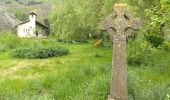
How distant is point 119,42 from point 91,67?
18.4 feet

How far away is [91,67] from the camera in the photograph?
1582cm

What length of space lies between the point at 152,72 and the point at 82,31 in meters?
18.5

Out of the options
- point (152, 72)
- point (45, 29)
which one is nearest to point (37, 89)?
point (152, 72)

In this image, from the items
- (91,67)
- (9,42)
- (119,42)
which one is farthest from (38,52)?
(119,42)

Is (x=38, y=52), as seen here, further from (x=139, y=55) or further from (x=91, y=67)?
(x=91, y=67)

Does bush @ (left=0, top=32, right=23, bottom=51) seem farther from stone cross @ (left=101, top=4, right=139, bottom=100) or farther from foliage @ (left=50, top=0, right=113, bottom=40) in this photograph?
stone cross @ (left=101, top=4, right=139, bottom=100)

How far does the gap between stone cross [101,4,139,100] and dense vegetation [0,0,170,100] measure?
1.58ft

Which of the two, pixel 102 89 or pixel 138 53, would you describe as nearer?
pixel 102 89

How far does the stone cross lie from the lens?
33.0 feet

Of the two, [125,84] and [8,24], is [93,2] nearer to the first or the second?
[125,84]

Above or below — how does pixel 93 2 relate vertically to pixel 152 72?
above

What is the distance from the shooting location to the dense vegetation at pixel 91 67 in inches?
420

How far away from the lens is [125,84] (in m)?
10.1

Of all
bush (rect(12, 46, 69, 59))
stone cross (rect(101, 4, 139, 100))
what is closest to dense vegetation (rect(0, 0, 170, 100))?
bush (rect(12, 46, 69, 59))
